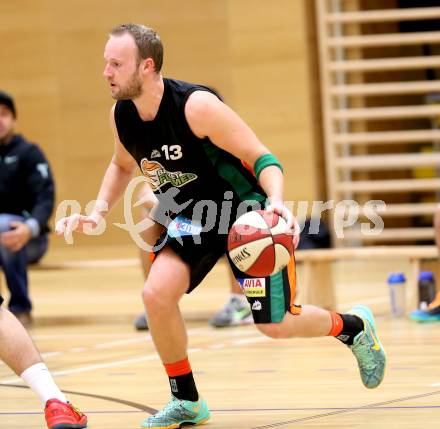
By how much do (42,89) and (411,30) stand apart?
423 cm

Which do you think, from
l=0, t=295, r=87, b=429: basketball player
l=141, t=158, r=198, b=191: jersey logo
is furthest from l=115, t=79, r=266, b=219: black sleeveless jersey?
l=0, t=295, r=87, b=429: basketball player

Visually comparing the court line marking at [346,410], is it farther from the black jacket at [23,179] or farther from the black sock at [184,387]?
the black jacket at [23,179]

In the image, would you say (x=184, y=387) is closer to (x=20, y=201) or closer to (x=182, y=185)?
(x=182, y=185)

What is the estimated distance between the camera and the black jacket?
25.6 feet

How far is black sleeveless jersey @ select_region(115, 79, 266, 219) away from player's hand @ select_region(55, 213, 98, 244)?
11.5 inches

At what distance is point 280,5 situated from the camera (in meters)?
11.3

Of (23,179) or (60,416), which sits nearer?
(60,416)

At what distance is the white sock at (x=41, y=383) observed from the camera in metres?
4.08

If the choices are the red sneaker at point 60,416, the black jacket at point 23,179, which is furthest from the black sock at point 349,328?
the black jacket at point 23,179

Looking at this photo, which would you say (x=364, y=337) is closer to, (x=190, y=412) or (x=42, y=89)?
(x=190, y=412)

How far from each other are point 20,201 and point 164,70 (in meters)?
4.72

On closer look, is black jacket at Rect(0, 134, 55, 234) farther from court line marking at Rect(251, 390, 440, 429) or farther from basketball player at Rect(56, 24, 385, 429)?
court line marking at Rect(251, 390, 440, 429)

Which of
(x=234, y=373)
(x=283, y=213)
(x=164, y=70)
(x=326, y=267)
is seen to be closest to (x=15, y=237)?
(x=326, y=267)

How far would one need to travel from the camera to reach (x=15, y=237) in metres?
7.48
